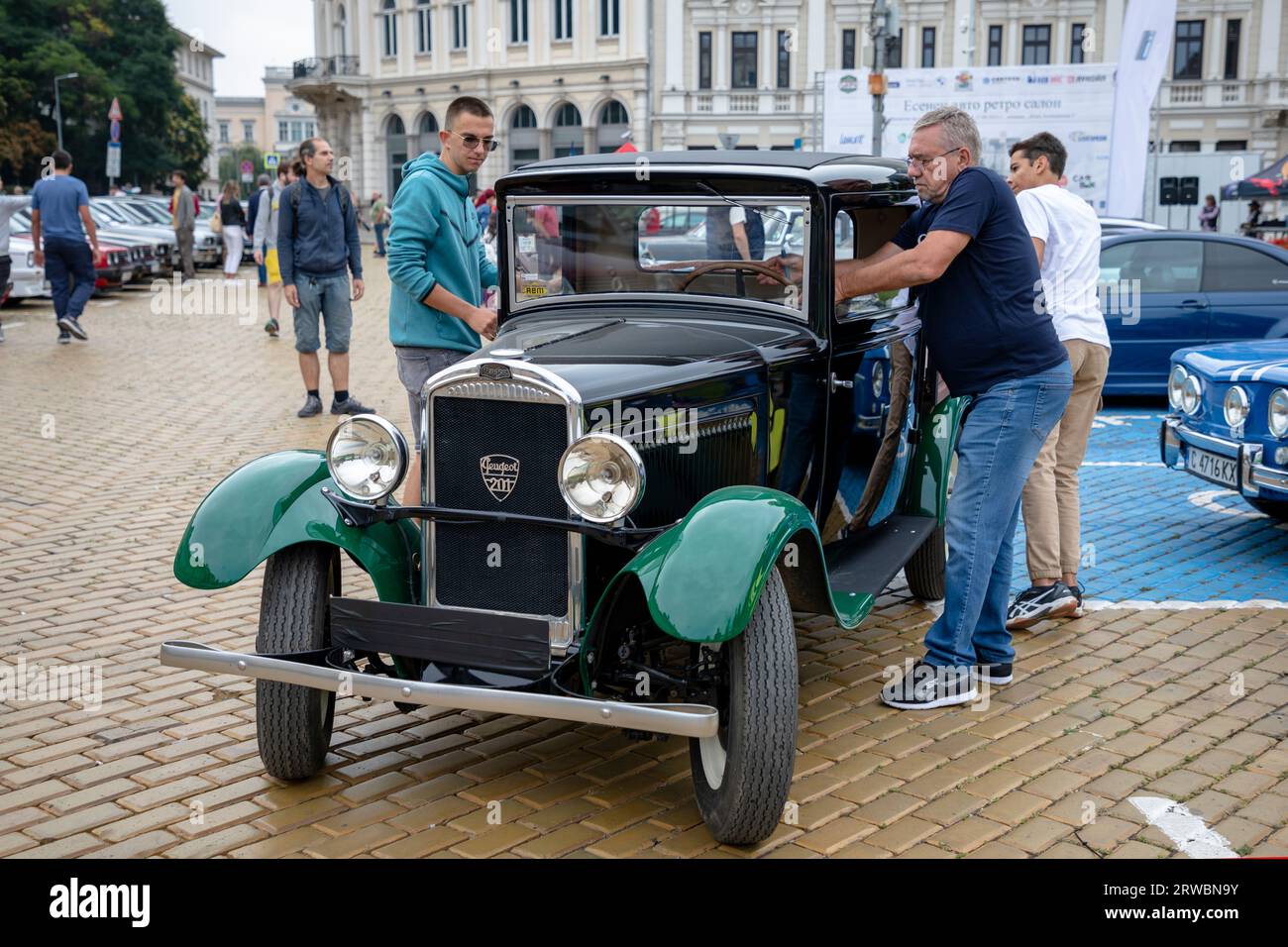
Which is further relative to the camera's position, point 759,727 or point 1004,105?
point 1004,105

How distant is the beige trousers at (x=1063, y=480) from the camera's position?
5.82m

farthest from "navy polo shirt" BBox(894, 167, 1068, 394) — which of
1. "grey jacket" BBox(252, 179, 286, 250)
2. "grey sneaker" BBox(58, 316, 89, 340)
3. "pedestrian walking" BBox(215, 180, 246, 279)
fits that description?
"pedestrian walking" BBox(215, 180, 246, 279)

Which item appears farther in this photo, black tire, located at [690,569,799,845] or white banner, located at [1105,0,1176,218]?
white banner, located at [1105,0,1176,218]

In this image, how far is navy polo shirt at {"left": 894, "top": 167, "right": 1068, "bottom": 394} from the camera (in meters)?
4.68

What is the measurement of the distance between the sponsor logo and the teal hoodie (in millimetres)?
1933

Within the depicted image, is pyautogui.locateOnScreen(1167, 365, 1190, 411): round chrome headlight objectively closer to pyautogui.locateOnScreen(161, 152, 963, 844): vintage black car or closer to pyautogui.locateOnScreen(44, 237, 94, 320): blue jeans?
pyautogui.locateOnScreen(161, 152, 963, 844): vintage black car

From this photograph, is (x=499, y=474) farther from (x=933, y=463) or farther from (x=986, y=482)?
(x=933, y=463)

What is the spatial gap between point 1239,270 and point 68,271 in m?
12.7

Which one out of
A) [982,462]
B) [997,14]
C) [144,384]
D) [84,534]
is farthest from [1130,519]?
[997,14]

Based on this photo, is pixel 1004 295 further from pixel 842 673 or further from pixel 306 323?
pixel 306 323

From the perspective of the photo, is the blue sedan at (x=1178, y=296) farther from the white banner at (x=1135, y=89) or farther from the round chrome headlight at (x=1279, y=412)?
the white banner at (x=1135, y=89)

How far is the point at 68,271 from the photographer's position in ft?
50.2

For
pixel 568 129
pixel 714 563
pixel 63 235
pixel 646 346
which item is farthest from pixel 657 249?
pixel 568 129

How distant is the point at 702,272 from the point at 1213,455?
3.52m
